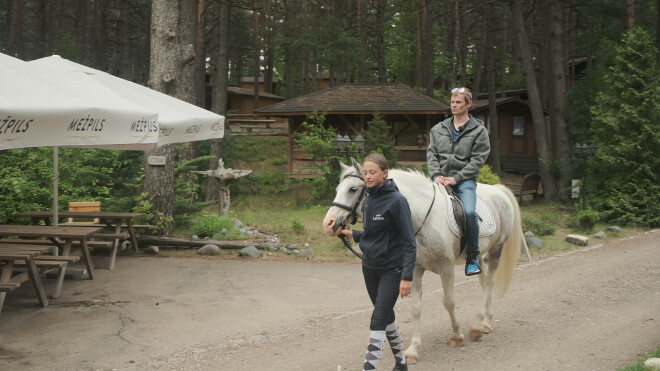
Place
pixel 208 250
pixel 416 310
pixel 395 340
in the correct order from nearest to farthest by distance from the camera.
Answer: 1. pixel 395 340
2. pixel 416 310
3. pixel 208 250

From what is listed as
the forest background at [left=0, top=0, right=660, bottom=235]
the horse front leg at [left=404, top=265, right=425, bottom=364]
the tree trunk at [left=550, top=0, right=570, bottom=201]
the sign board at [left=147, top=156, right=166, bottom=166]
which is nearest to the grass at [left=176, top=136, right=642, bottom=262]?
the forest background at [left=0, top=0, right=660, bottom=235]

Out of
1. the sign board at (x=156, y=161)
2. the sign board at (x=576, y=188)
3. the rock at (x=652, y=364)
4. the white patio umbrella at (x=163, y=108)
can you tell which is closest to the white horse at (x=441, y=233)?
the rock at (x=652, y=364)

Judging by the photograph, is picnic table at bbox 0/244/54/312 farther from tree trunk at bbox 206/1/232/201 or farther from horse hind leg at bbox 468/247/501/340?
tree trunk at bbox 206/1/232/201

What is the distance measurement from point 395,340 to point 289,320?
2.98 meters

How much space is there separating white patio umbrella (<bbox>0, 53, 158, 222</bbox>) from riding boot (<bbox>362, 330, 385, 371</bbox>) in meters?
3.52

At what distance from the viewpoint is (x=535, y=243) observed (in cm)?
1513

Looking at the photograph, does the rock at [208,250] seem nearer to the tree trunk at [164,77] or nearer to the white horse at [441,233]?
the tree trunk at [164,77]

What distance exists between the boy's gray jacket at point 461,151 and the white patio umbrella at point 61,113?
11.6 feet

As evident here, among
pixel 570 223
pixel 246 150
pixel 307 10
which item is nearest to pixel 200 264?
pixel 570 223

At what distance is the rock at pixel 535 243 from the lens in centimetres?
1502

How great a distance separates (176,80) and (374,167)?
954 cm

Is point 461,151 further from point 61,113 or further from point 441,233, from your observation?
point 61,113

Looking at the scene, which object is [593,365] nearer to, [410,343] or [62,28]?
[410,343]

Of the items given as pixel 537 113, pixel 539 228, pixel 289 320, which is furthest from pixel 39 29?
pixel 289 320
